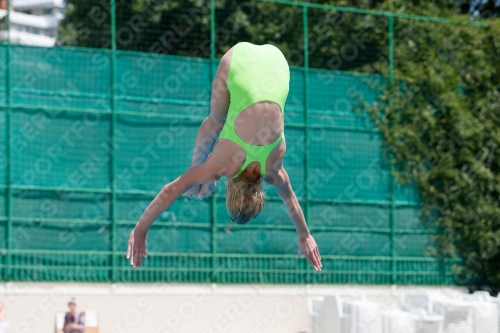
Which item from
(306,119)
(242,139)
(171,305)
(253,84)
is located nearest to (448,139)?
(306,119)

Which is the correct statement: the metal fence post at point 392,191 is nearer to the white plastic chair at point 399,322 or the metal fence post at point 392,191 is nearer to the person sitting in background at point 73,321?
the white plastic chair at point 399,322

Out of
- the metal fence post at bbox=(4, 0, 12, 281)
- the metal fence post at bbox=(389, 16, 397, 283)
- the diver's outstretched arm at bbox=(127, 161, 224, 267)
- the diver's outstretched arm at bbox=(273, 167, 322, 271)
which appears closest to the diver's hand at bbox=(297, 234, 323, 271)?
the diver's outstretched arm at bbox=(273, 167, 322, 271)

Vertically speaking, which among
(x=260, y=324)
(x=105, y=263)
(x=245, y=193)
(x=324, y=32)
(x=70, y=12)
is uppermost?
(x=70, y=12)

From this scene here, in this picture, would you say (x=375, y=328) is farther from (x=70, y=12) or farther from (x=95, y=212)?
(x=70, y=12)

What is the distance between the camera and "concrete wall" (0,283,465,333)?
10.5 metres

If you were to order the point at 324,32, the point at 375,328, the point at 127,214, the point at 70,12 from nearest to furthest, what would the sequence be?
1. the point at 375,328
2. the point at 127,214
3. the point at 324,32
4. the point at 70,12

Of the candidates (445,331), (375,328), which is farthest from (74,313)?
(445,331)

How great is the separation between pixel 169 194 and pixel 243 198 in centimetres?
42

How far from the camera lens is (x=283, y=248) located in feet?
38.7

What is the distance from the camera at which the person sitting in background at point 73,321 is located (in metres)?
10.4

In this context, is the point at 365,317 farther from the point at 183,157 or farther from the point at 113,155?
the point at 113,155

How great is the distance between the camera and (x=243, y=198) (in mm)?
5047

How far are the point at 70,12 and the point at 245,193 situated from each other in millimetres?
12860

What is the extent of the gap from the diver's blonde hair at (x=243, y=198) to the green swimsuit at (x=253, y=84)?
0.27 ft
